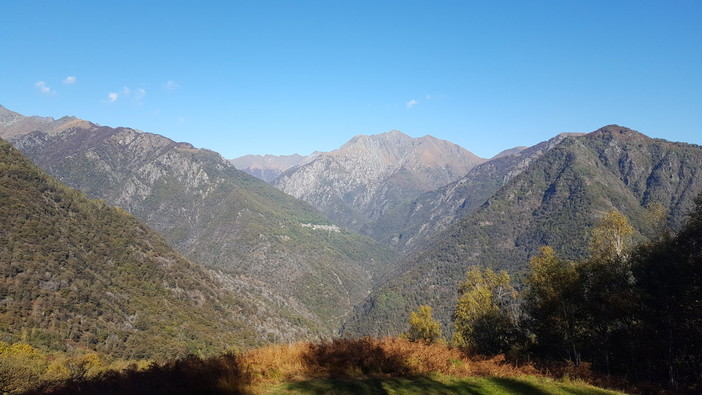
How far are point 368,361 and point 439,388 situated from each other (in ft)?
7.77

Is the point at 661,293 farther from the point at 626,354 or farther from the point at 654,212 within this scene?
the point at 654,212

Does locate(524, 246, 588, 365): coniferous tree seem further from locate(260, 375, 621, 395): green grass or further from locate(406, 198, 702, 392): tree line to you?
locate(260, 375, 621, 395): green grass

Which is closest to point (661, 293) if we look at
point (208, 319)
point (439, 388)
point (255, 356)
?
point (439, 388)

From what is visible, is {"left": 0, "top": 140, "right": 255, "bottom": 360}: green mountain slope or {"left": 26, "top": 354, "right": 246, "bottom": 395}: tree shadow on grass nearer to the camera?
{"left": 26, "top": 354, "right": 246, "bottom": 395}: tree shadow on grass

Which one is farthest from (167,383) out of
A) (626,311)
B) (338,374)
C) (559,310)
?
(626,311)

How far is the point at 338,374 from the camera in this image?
38.3 ft

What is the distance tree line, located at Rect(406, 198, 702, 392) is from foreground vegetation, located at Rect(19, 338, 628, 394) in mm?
7758

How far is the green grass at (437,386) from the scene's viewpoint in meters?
9.90

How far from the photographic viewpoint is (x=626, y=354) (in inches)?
969

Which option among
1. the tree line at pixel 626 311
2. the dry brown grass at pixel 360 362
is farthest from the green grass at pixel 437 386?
the tree line at pixel 626 311

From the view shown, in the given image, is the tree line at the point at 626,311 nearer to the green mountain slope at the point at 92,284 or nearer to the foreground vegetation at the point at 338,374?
the foreground vegetation at the point at 338,374

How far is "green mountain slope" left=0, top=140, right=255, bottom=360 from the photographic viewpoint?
243ft

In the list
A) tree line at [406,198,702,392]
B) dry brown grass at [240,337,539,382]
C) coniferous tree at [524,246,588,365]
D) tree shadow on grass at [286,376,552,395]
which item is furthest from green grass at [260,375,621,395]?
coniferous tree at [524,246,588,365]

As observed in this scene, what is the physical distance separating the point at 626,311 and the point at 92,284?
107364mm
